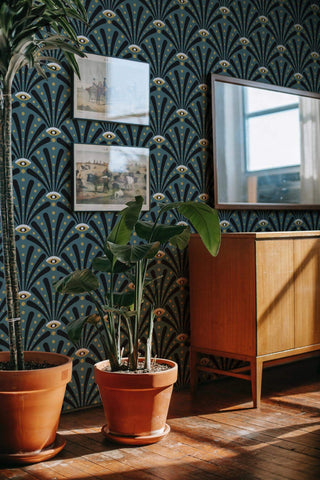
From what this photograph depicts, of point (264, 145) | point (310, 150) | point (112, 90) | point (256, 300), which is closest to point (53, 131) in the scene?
point (112, 90)

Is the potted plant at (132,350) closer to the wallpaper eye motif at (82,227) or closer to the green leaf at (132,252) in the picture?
the green leaf at (132,252)

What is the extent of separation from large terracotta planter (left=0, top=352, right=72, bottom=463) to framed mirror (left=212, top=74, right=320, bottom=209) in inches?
69.3

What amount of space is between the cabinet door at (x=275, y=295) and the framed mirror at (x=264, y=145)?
23.7 inches

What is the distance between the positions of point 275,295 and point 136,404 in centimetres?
109

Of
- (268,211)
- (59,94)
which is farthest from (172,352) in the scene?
(59,94)

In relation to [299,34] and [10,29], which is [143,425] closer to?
[10,29]

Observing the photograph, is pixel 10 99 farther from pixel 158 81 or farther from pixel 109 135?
pixel 158 81

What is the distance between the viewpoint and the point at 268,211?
13.7 feet

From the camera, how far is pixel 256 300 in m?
3.28

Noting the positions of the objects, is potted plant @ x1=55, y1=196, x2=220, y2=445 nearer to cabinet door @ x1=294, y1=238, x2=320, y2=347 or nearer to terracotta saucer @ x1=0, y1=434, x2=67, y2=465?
terracotta saucer @ x1=0, y1=434, x2=67, y2=465

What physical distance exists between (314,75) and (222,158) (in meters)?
A: 1.18

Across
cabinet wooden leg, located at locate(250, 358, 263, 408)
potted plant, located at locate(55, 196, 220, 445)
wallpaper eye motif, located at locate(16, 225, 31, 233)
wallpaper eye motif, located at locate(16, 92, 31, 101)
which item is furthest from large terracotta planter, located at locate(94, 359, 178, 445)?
wallpaper eye motif, located at locate(16, 92, 31, 101)

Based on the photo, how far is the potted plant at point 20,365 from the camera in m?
2.44

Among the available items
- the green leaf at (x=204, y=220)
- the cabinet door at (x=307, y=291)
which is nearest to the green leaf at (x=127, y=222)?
the green leaf at (x=204, y=220)
